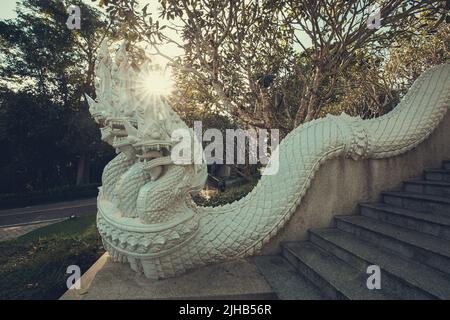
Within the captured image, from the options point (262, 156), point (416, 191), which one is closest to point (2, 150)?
point (262, 156)

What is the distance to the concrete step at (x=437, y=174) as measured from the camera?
3459 mm

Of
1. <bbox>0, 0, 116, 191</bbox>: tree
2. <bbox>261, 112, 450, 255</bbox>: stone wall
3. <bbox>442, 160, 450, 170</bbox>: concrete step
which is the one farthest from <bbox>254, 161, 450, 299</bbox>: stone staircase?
<bbox>0, 0, 116, 191</bbox>: tree

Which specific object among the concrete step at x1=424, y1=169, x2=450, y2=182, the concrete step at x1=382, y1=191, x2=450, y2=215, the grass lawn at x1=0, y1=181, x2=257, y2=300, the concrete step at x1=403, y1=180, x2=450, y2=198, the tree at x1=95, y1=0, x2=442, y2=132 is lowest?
the grass lawn at x1=0, y1=181, x2=257, y2=300

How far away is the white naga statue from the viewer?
102 inches

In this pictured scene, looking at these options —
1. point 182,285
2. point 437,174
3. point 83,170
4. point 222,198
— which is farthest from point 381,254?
point 83,170

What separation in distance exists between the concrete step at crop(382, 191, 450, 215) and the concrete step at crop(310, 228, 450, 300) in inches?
32.7

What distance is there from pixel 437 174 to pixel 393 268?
2.15 meters

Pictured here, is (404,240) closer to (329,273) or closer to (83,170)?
(329,273)

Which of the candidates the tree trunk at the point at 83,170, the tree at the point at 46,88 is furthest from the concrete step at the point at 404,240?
the tree trunk at the point at 83,170

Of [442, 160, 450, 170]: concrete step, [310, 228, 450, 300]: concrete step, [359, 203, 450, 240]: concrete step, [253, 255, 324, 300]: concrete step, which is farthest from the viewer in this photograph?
[442, 160, 450, 170]: concrete step

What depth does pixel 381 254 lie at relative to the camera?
8.34 feet

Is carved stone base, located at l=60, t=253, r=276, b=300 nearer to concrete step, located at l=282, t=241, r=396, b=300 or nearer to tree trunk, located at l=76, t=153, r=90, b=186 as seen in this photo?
concrete step, located at l=282, t=241, r=396, b=300

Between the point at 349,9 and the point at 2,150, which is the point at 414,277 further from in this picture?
the point at 2,150
